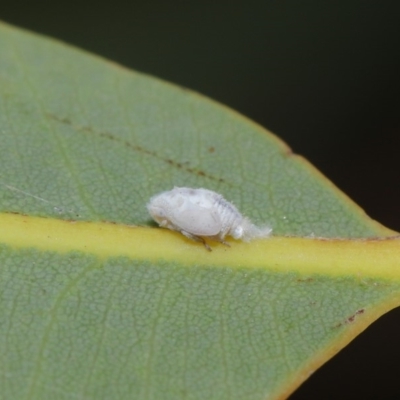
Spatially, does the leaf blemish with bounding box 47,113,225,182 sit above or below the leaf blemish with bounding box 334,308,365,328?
above

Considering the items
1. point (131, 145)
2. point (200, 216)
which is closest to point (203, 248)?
point (200, 216)

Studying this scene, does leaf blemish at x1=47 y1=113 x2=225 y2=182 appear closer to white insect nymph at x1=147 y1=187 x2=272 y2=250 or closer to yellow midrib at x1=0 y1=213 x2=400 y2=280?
white insect nymph at x1=147 y1=187 x2=272 y2=250

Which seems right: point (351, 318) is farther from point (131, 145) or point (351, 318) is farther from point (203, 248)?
point (131, 145)

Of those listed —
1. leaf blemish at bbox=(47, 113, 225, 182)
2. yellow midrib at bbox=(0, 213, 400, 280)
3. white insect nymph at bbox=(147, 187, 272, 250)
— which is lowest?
yellow midrib at bbox=(0, 213, 400, 280)

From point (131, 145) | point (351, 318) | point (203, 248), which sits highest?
point (131, 145)

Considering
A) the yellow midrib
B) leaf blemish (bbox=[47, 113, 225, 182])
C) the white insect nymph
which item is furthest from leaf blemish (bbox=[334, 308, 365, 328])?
leaf blemish (bbox=[47, 113, 225, 182])

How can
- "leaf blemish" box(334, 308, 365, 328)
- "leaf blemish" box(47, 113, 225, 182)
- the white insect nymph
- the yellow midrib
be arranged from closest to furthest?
1. "leaf blemish" box(334, 308, 365, 328)
2. the yellow midrib
3. the white insect nymph
4. "leaf blemish" box(47, 113, 225, 182)

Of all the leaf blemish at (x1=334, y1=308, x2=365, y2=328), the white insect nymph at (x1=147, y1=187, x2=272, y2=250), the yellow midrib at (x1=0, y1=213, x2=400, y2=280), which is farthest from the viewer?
the white insect nymph at (x1=147, y1=187, x2=272, y2=250)
